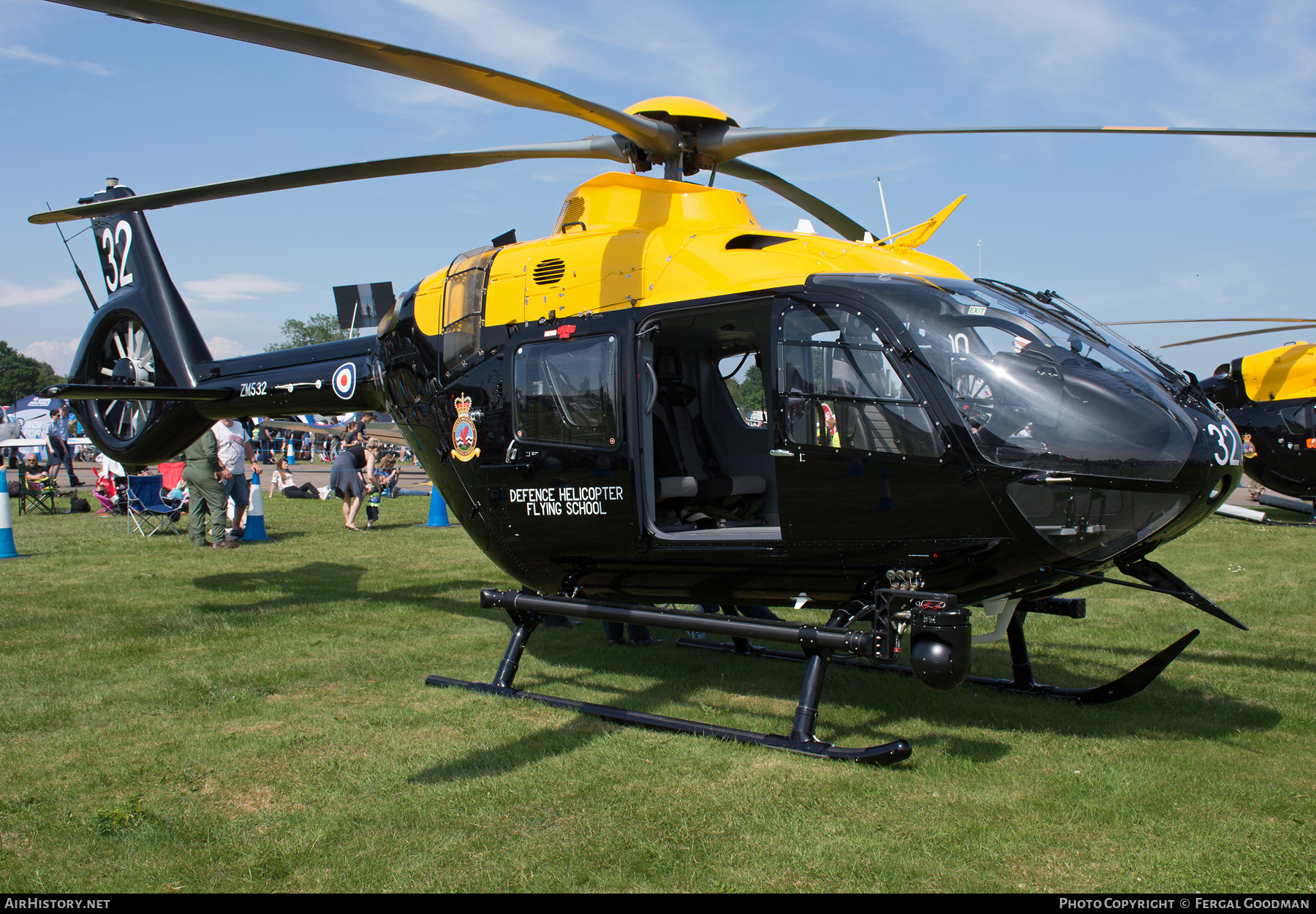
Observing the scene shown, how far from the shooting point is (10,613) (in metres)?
8.52

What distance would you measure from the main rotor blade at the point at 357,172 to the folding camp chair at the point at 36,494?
Result: 48.5ft

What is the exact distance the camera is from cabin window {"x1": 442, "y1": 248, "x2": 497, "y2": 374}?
6.75m

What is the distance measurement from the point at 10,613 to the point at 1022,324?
8926mm

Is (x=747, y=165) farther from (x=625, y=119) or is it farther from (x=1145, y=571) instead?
(x=1145, y=571)

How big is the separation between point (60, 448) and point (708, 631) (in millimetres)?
25709

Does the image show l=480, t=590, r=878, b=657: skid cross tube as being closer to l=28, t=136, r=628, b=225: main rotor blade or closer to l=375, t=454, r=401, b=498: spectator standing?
l=28, t=136, r=628, b=225: main rotor blade

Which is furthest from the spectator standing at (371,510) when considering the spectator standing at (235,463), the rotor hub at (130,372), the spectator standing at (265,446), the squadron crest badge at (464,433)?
the spectator standing at (265,446)

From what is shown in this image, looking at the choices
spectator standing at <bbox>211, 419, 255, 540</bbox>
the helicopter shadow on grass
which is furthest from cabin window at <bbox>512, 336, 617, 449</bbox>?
spectator standing at <bbox>211, 419, 255, 540</bbox>

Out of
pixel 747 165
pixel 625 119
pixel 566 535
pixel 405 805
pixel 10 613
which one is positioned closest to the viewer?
pixel 405 805

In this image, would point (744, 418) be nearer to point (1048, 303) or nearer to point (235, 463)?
point (1048, 303)

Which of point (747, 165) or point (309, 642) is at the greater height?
point (747, 165)

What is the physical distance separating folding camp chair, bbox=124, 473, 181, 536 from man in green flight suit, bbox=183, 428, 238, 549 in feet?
4.52

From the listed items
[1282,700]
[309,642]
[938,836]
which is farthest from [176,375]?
[1282,700]

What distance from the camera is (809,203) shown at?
7.53 metres
